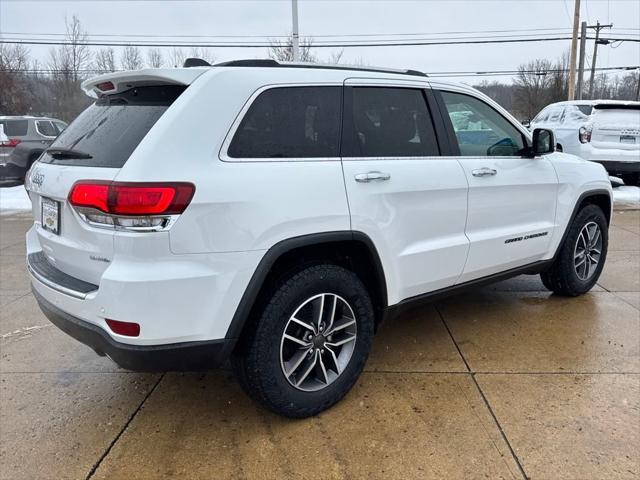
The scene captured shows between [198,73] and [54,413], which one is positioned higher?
[198,73]

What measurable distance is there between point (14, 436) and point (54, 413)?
25 cm

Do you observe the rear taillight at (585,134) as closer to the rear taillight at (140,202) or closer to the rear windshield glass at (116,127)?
the rear windshield glass at (116,127)

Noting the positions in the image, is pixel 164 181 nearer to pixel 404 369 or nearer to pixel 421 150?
pixel 421 150

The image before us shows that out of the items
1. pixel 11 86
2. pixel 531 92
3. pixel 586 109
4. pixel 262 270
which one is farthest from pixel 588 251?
pixel 531 92

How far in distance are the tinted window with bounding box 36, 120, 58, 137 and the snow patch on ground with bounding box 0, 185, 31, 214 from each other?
8.22 feet

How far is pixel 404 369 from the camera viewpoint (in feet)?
11.4

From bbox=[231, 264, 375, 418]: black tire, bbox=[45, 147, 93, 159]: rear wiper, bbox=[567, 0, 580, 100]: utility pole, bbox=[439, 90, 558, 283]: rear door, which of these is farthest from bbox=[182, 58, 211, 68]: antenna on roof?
bbox=[567, 0, 580, 100]: utility pole

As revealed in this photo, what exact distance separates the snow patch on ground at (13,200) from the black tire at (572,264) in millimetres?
10143

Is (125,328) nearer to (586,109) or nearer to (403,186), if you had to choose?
(403,186)

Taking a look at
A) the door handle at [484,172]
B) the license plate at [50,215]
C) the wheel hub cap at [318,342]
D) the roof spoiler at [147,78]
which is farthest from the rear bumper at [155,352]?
the door handle at [484,172]

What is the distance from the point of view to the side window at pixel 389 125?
9.83ft

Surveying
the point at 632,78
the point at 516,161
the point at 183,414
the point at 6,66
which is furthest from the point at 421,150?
the point at 632,78

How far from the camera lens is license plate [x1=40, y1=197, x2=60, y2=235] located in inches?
105

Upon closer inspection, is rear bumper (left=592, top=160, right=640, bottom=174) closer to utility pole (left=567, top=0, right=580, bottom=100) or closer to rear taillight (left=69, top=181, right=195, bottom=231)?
rear taillight (left=69, top=181, right=195, bottom=231)
